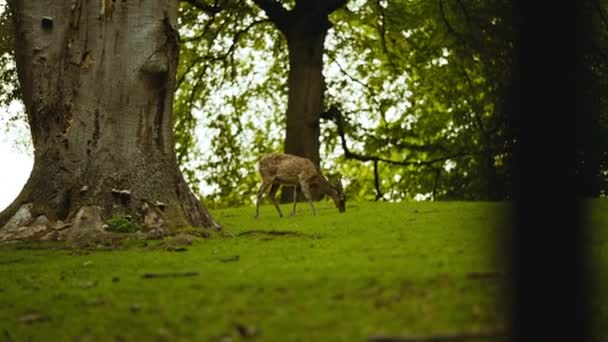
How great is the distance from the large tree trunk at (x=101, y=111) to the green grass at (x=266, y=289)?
60.1 inches

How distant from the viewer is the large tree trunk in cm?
1065

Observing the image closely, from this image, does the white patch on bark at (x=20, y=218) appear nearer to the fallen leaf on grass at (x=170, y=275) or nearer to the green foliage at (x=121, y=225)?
the green foliage at (x=121, y=225)

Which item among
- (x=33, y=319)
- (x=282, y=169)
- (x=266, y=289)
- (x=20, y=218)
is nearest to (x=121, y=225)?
(x=20, y=218)

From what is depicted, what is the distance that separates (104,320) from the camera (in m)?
4.66

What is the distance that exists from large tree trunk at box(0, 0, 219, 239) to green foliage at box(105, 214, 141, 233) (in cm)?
25

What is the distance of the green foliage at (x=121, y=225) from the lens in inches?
396

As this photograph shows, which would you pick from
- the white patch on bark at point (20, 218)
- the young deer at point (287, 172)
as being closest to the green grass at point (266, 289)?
the white patch on bark at point (20, 218)

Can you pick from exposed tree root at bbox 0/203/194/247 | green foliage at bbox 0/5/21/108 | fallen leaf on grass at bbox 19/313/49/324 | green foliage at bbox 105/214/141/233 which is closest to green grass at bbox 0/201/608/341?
fallen leaf on grass at bbox 19/313/49/324

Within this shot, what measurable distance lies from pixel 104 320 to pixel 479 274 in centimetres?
224

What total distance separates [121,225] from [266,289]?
5.31m

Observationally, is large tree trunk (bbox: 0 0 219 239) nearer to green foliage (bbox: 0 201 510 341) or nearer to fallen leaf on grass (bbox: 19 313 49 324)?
green foliage (bbox: 0 201 510 341)

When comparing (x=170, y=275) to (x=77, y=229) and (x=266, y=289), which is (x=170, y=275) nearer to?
(x=266, y=289)

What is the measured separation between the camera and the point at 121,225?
10.1 meters

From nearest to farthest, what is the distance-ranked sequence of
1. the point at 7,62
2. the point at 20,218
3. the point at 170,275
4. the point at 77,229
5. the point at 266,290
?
the point at 266,290 < the point at 170,275 < the point at 77,229 < the point at 20,218 < the point at 7,62
